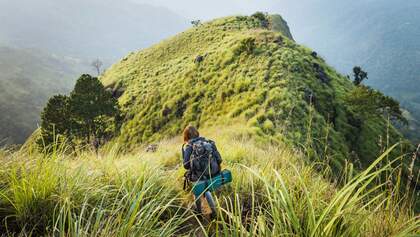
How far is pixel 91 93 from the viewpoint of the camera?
37031 mm

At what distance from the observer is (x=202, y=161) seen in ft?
18.2

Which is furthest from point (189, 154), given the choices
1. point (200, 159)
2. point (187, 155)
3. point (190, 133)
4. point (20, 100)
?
point (20, 100)

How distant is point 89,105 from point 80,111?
1.37 metres

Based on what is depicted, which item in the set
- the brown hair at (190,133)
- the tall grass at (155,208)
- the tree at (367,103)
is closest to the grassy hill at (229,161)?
the tall grass at (155,208)

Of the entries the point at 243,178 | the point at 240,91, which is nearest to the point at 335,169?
the point at 240,91

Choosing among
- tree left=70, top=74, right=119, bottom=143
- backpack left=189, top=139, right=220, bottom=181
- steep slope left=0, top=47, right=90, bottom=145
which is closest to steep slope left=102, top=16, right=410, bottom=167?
tree left=70, top=74, right=119, bottom=143

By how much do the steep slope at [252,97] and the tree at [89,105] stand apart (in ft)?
10.7

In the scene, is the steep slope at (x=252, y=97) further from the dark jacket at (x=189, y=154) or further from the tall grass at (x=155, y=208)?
the tall grass at (x=155, y=208)

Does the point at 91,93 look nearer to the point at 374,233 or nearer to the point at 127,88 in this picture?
the point at 127,88

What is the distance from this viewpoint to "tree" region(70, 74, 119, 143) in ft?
113

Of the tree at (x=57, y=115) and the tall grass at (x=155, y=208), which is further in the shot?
the tree at (x=57, y=115)

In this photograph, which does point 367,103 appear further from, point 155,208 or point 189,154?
point 155,208

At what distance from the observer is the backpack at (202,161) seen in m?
5.39

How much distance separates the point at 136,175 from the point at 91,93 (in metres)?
34.5
